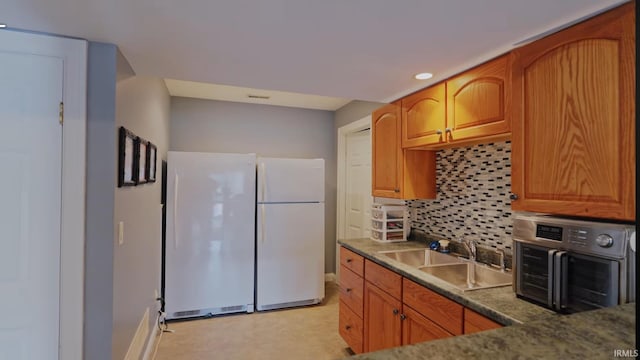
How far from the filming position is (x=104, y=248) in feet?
5.00

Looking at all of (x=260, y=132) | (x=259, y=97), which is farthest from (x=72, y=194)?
(x=260, y=132)

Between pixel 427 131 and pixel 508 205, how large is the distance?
655 millimetres

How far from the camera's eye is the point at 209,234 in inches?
→ 127

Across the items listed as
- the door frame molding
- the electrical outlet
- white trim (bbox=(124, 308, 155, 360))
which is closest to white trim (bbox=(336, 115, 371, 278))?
white trim (bbox=(124, 308, 155, 360))

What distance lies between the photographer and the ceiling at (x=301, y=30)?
1179 millimetres

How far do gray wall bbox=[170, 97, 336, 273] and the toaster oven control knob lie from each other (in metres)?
3.29

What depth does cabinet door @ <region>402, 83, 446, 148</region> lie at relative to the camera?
200 cm

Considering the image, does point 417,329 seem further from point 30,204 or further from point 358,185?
point 358,185

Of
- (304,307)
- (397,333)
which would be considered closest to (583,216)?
(397,333)

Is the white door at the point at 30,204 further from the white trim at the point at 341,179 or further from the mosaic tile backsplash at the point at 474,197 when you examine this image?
the white trim at the point at 341,179

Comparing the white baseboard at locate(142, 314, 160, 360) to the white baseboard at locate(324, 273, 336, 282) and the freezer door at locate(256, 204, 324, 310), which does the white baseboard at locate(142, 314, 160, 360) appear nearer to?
the freezer door at locate(256, 204, 324, 310)

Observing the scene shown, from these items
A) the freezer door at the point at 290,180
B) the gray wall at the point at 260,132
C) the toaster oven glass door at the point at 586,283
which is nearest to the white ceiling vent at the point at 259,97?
the gray wall at the point at 260,132

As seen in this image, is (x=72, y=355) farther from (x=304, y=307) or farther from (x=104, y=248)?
(x=304, y=307)

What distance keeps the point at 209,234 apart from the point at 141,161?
4.31 feet
